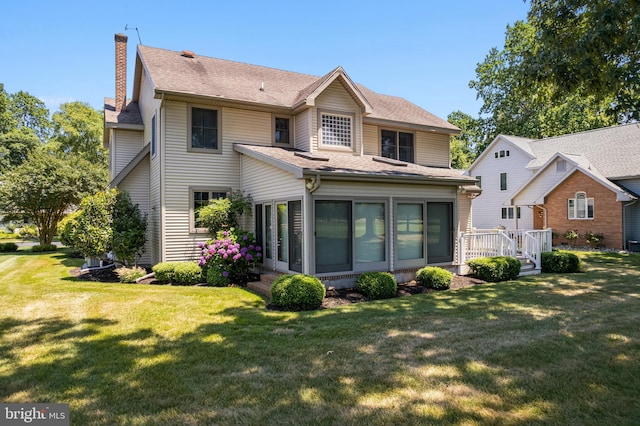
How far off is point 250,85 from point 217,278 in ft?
24.5

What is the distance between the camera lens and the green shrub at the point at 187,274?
11125 millimetres

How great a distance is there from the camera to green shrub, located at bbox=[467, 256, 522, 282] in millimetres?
11406

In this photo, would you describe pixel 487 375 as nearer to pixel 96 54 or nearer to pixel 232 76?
pixel 232 76

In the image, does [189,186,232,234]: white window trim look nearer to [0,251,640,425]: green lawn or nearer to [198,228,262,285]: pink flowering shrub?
[198,228,262,285]: pink flowering shrub

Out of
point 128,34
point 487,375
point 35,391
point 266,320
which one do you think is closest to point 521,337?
point 487,375

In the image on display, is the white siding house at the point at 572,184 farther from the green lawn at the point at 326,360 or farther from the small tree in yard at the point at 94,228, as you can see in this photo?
the small tree in yard at the point at 94,228

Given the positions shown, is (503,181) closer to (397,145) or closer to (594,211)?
(594,211)

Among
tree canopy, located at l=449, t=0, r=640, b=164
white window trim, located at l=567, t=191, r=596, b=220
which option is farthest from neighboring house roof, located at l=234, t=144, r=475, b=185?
white window trim, located at l=567, t=191, r=596, b=220

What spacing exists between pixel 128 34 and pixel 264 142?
8895mm

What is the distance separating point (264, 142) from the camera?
13.7 m

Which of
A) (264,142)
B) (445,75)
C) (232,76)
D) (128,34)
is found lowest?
(264,142)

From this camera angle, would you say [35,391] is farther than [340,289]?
No

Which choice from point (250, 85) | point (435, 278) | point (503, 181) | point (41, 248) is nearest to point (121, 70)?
point (250, 85)

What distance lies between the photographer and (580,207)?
22109mm
